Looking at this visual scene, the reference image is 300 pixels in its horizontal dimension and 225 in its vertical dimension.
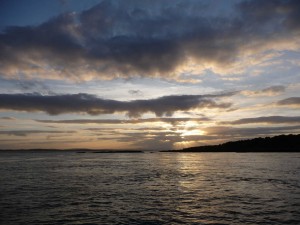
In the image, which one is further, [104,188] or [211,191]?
[104,188]

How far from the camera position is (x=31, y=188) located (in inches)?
1483

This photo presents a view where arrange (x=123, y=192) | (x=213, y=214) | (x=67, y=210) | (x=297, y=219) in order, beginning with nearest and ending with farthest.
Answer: (x=297, y=219), (x=213, y=214), (x=67, y=210), (x=123, y=192)

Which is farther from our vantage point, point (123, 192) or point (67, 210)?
point (123, 192)

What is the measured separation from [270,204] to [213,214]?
22.8 feet

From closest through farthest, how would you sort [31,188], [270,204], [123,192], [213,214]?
[213,214], [270,204], [123,192], [31,188]

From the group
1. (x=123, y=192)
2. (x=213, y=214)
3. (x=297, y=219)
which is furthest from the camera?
(x=123, y=192)

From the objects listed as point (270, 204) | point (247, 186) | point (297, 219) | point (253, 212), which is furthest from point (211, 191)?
point (297, 219)

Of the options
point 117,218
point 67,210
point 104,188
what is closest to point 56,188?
point 104,188

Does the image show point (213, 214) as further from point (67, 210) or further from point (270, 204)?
point (67, 210)

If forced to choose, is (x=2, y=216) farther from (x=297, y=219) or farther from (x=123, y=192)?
(x=297, y=219)

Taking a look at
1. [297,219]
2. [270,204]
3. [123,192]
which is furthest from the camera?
[123,192]

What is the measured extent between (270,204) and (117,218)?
14049mm

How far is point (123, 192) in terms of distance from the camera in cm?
3488

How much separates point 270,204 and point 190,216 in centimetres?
884
